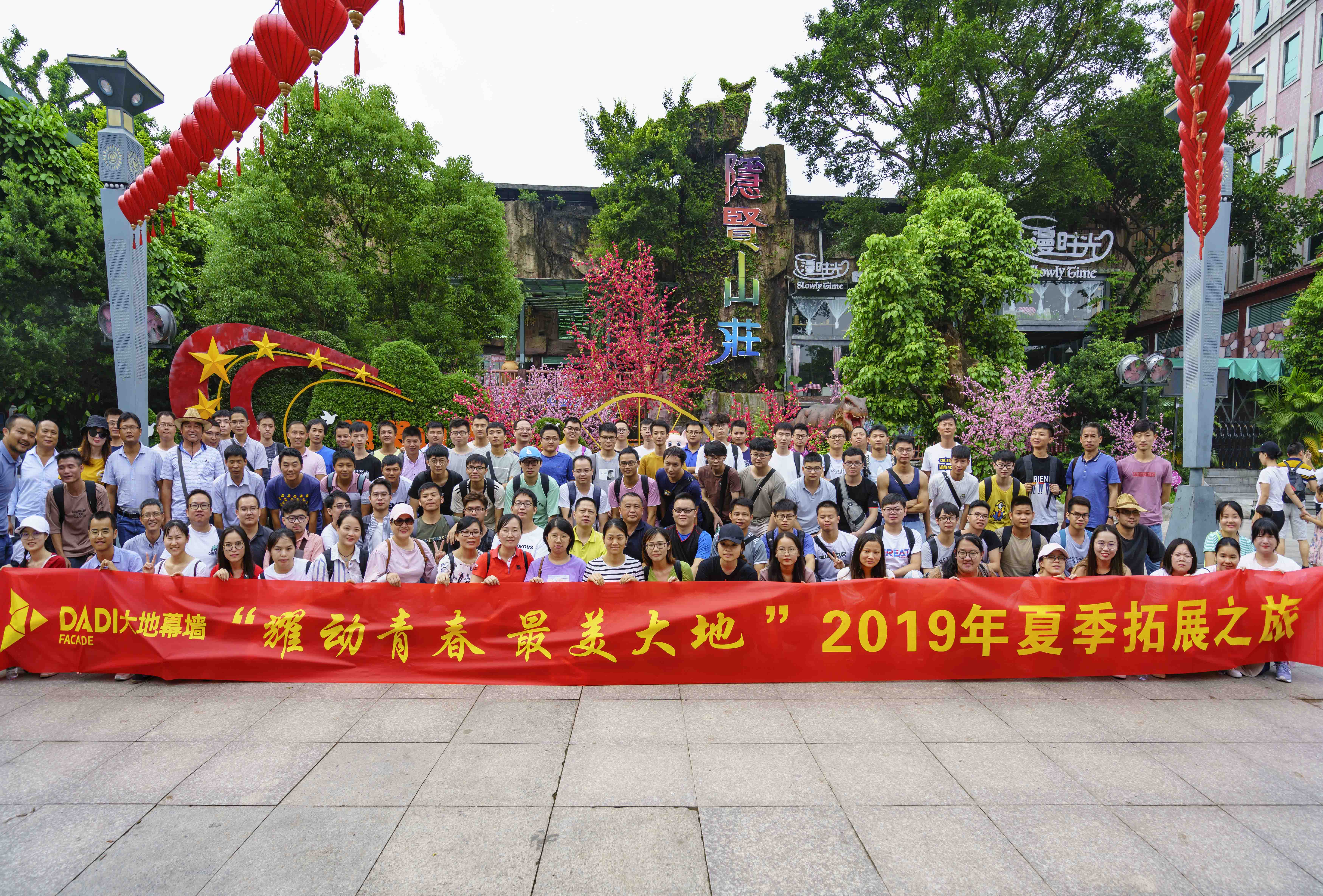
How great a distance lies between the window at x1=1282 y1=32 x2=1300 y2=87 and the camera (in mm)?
22375

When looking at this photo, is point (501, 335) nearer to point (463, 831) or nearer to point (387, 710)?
point (387, 710)

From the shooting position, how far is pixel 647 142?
2181cm

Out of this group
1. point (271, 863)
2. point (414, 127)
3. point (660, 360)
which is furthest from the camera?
point (414, 127)

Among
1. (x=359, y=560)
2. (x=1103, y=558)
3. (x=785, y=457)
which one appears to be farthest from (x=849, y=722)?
(x=359, y=560)

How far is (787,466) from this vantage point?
6.48 metres

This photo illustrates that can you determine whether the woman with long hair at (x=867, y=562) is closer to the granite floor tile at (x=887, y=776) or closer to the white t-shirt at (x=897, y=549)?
the white t-shirt at (x=897, y=549)

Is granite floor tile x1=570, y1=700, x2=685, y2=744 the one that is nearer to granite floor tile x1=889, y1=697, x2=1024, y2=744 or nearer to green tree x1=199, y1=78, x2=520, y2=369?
granite floor tile x1=889, y1=697, x2=1024, y2=744

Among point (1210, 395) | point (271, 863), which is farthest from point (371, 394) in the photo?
point (1210, 395)

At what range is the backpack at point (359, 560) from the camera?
514 centimetres

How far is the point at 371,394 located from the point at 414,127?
9.01m

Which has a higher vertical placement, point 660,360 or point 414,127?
point 414,127

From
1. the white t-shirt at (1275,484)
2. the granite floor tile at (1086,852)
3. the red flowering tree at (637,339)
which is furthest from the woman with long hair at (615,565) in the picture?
the red flowering tree at (637,339)

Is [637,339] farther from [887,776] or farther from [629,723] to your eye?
[887,776]

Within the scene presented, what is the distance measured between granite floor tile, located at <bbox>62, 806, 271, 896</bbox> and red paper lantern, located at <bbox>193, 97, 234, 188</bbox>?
5.55 metres
